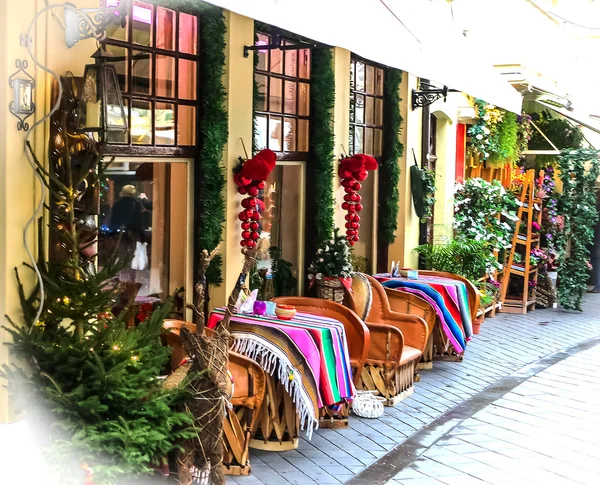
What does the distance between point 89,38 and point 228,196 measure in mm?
2271

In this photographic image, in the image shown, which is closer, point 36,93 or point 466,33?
point 36,93

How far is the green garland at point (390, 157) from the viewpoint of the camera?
31.0 feet

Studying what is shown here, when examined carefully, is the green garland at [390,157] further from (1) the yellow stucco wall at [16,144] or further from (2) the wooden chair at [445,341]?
(1) the yellow stucco wall at [16,144]

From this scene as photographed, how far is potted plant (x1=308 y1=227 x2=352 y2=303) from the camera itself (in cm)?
749

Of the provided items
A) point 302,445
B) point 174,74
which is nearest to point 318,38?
point 174,74

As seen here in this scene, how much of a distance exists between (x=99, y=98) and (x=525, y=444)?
4172 millimetres

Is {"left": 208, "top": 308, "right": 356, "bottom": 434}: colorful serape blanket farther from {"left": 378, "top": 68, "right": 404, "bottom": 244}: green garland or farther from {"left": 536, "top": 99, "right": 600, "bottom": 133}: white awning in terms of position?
{"left": 536, "top": 99, "right": 600, "bottom": 133}: white awning

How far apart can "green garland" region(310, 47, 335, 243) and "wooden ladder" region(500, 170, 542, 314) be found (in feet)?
16.9

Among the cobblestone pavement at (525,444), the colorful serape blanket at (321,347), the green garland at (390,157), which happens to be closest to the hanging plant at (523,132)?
the green garland at (390,157)

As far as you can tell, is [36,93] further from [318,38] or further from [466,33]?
[466,33]

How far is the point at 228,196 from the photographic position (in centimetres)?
662

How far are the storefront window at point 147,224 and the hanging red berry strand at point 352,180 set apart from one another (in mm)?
2164

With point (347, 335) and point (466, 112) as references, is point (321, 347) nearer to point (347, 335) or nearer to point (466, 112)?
point (347, 335)

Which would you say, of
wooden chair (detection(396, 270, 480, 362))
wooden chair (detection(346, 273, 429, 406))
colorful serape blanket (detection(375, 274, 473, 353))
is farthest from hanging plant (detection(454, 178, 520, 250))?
wooden chair (detection(346, 273, 429, 406))
